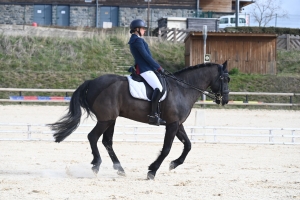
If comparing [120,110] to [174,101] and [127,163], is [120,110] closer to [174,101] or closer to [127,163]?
[174,101]

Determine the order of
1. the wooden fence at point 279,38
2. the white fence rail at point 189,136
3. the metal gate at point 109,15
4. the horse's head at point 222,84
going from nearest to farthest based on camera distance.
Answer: the horse's head at point 222,84 → the white fence rail at point 189,136 → the wooden fence at point 279,38 → the metal gate at point 109,15

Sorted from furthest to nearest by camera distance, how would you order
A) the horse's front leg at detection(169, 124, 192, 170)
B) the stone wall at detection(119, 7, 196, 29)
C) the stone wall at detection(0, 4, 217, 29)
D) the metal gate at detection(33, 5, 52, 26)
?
the stone wall at detection(119, 7, 196, 29), the metal gate at detection(33, 5, 52, 26), the stone wall at detection(0, 4, 217, 29), the horse's front leg at detection(169, 124, 192, 170)

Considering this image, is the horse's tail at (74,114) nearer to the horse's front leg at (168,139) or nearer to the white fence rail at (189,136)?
the horse's front leg at (168,139)

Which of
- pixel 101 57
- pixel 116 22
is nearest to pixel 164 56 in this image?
pixel 101 57

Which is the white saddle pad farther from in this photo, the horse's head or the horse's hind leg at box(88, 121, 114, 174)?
the horse's head

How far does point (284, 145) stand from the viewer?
1532 cm

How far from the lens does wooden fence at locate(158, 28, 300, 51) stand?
3875 centimetres

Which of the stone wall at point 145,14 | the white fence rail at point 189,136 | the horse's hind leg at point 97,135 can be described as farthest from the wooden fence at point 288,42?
the horse's hind leg at point 97,135

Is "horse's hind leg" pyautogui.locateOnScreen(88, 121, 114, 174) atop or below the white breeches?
below

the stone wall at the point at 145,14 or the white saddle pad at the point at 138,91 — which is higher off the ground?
the stone wall at the point at 145,14

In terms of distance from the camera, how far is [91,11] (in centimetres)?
4728

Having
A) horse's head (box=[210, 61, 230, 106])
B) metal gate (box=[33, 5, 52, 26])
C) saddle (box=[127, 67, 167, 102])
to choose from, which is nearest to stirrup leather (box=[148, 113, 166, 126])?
saddle (box=[127, 67, 167, 102])

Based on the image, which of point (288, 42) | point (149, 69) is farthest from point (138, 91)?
point (288, 42)

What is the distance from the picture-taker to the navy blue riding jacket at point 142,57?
9492 mm
